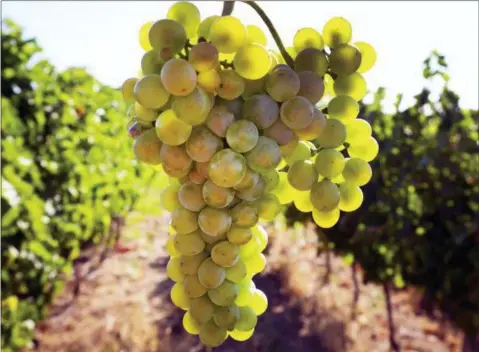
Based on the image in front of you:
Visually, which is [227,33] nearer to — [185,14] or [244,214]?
[185,14]

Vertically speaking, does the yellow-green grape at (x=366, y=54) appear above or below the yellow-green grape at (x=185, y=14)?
above

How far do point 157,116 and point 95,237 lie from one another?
11.1ft

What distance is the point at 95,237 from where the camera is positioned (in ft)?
12.1

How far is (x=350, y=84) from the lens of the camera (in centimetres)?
50

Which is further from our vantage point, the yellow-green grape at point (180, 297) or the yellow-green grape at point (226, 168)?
the yellow-green grape at point (180, 297)

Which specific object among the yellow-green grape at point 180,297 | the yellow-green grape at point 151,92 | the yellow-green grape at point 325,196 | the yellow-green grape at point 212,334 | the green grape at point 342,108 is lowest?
the yellow-green grape at point 212,334

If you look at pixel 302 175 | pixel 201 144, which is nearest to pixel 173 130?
pixel 201 144

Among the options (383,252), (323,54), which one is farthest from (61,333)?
(323,54)

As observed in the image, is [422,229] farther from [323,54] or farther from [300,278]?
[323,54]

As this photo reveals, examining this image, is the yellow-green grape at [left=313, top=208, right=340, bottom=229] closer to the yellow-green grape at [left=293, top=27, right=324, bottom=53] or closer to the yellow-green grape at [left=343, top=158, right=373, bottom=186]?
the yellow-green grape at [left=343, top=158, right=373, bottom=186]

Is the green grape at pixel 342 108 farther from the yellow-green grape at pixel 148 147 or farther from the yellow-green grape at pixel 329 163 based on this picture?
the yellow-green grape at pixel 148 147

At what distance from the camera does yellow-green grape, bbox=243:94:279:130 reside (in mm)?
441

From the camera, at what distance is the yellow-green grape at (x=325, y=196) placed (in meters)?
0.50

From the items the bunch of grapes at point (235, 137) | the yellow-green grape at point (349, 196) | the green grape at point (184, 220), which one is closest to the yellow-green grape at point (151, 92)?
the bunch of grapes at point (235, 137)
